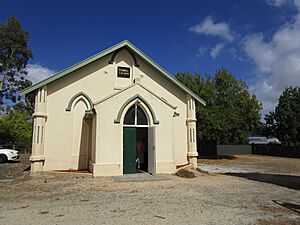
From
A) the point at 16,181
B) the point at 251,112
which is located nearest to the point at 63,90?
the point at 16,181

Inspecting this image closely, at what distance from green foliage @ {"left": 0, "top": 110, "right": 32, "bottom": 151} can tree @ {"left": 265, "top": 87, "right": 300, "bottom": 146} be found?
30.4m

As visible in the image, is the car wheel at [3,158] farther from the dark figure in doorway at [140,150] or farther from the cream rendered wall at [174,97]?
the cream rendered wall at [174,97]

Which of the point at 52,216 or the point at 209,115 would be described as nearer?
the point at 52,216

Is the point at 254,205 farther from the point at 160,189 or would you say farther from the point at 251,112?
the point at 251,112

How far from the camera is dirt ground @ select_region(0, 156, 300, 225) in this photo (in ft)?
21.2

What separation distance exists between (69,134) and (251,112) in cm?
2041

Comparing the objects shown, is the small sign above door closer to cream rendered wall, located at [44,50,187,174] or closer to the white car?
cream rendered wall, located at [44,50,187,174]

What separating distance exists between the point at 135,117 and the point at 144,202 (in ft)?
22.3

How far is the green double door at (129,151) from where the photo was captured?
13.9 m

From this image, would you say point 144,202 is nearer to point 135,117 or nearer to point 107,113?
point 107,113

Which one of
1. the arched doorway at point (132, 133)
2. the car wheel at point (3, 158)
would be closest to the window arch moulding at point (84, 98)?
the arched doorway at point (132, 133)

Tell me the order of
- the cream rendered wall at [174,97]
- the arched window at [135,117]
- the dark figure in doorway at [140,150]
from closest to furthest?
the arched window at [135,117]
the dark figure in doorway at [140,150]
the cream rendered wall at [174,97]

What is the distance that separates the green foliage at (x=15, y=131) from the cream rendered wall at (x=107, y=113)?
20.0 m

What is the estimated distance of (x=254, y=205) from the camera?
7930 millimetres
